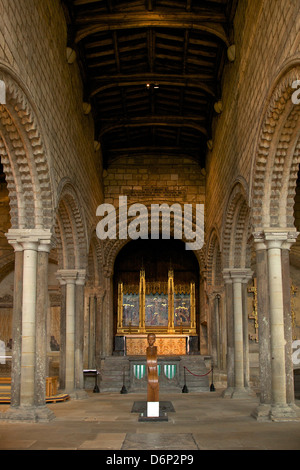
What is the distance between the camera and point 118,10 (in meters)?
11.9

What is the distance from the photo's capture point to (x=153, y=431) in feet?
25.2

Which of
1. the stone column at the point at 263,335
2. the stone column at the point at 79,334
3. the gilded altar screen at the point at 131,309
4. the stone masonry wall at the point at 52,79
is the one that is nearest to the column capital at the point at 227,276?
the stone column at the point at 79,334

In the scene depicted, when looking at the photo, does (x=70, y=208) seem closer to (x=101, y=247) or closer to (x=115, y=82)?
(x=115, y=82)

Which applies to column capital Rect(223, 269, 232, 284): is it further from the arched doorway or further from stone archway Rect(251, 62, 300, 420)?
the arched doorway

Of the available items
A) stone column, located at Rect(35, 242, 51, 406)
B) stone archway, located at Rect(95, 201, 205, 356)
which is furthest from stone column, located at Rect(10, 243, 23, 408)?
stone archway, located at Rect(95, 201, 205, 356)

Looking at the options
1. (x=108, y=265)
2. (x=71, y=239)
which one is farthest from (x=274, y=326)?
(x=108, y=265)

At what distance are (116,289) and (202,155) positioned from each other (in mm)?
6741

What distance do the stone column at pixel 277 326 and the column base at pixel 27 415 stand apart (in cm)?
377

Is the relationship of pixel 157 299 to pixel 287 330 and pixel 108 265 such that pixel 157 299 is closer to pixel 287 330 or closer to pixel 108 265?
pixel 108 265

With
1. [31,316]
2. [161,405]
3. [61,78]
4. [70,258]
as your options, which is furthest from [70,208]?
[161,405]

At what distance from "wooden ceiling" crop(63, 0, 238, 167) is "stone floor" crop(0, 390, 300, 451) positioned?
8065mm

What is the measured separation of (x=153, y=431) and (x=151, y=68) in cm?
981

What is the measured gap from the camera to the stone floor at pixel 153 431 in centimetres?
662

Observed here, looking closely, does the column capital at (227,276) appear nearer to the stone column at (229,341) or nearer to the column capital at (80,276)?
the stone column at (229,341)
